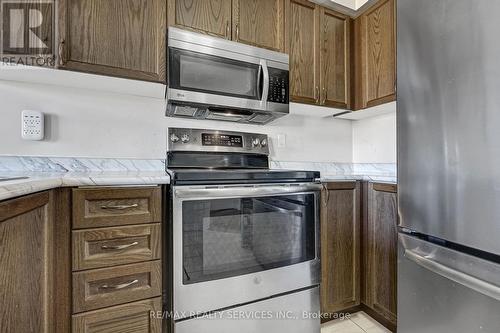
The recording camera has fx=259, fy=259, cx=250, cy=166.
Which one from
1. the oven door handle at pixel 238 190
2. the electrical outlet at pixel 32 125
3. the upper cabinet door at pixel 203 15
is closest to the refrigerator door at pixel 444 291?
the oven door handle at pixel 238 190

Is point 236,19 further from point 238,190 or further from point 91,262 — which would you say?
point 91,262

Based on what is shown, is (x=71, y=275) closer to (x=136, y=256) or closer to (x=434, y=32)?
(x=136, y=256)

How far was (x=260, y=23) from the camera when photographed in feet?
5.20

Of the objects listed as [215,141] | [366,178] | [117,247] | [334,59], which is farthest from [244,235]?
[334,59]

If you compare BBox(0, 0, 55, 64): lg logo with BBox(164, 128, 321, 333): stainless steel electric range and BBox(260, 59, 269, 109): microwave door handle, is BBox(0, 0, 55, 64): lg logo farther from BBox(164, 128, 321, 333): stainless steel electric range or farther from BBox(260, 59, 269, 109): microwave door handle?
BBox(260, 59, 269, 109): microwave door handle

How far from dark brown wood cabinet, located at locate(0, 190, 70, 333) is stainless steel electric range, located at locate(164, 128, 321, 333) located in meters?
0.40

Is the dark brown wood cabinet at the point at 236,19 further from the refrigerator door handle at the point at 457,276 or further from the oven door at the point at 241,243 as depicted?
the refrigerator door handle at the point at 457,276

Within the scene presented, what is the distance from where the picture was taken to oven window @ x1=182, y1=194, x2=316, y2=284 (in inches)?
46.9

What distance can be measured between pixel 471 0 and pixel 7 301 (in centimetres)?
161

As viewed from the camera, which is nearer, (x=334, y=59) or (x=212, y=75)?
(x=212, y=75)

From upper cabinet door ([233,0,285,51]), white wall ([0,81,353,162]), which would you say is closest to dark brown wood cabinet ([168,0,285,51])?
upper cabinet door ([233,0,285,51])

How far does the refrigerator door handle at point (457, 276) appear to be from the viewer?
0.76 metres

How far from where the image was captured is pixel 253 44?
61.5 inches

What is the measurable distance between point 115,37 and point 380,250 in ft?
6.11
